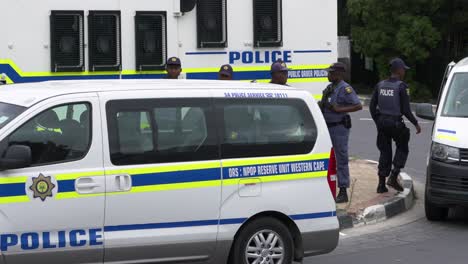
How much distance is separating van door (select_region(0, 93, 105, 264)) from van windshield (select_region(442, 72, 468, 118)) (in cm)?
548

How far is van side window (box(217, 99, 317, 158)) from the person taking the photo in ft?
21.8

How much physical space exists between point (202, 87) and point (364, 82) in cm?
2987

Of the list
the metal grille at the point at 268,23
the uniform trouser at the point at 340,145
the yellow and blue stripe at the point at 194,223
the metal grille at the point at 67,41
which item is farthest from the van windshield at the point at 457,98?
the metal grille at the point at 67,41

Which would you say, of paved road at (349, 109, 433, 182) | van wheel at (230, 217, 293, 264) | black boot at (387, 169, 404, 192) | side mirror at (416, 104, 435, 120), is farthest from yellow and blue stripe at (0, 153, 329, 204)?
paved road at (349, 109, 433, 182)

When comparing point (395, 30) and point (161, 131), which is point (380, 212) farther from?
point (395, 30)

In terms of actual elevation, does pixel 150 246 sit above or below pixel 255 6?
below

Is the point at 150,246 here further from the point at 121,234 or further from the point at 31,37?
the point at 31,37

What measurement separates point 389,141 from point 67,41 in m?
4.70

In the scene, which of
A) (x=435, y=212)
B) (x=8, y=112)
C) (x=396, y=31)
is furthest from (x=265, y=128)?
(x=396, y=31)

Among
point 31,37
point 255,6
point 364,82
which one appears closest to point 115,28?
point 31,37

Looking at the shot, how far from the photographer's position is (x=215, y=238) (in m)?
6.53

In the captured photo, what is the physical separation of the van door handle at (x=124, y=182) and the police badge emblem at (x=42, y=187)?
0.50 meters

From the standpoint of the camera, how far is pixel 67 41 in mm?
8562

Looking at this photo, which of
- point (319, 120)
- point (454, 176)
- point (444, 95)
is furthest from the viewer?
point (444, 95)
